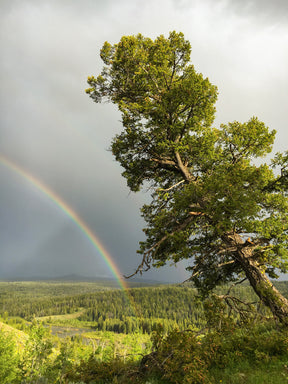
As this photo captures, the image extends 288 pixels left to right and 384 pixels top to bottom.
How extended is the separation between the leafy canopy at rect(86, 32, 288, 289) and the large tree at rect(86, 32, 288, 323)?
0.13 ft

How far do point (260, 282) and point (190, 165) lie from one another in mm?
6411

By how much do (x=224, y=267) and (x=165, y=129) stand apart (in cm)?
728

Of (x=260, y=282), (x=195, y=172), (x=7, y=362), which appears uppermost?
(x=195, y=172)

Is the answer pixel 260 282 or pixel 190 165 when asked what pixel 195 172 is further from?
pixel 260 282

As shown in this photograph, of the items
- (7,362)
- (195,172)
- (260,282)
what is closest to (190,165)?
(195,172)

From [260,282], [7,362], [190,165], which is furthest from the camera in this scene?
[7,362]

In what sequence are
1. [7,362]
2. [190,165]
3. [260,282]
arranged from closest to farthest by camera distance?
[260,282] < [190,165] < [7,362]

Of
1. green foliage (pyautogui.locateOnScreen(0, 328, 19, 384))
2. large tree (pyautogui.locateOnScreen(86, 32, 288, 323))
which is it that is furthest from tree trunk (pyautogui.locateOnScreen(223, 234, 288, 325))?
green foliage (pyautogui.locateOnScreen(0, 328, 19, 384))

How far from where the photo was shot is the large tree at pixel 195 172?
7.54m

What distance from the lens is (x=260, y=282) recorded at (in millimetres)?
7996

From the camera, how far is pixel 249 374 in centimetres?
494

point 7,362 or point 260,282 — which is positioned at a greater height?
point 260,282

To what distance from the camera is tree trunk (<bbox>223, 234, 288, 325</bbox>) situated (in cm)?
751

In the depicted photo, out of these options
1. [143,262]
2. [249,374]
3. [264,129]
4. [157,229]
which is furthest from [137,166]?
[249,374]
